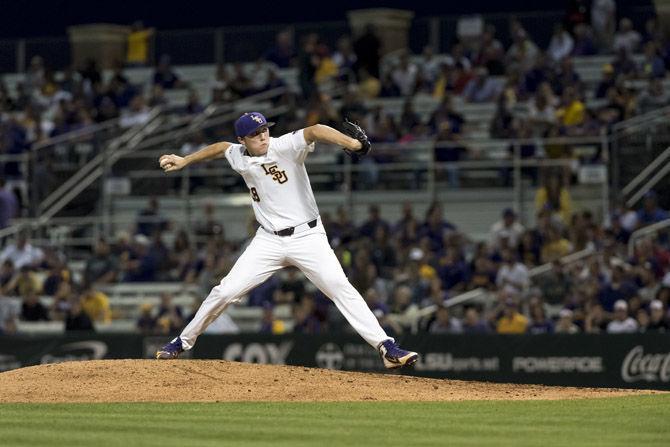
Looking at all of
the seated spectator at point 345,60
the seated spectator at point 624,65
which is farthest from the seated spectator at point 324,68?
the seated spectator at point 624,65

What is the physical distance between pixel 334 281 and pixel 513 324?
297 inches

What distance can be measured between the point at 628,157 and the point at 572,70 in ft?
9.33

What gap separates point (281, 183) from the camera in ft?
40.5

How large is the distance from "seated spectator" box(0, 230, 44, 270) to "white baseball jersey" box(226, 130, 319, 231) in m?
12.4

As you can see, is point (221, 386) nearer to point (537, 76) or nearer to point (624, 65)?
point (537, 76)

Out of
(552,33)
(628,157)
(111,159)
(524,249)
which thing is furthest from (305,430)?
(552,33)

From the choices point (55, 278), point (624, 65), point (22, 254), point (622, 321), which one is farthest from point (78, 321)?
point (624, 65)

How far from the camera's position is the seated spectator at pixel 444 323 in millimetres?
19656

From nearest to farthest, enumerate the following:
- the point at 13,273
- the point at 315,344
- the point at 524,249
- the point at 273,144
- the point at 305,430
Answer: the point at 305,430 < the point at 273,144 < the point at 315,344 < the point at 524,249 < the point at 13,273

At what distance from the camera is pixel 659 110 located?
2238 centimetres

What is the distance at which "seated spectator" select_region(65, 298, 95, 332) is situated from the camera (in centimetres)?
2144

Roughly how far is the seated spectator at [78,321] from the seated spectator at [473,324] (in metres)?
5.28

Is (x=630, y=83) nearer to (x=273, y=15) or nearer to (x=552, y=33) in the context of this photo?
(x=552, y=33)

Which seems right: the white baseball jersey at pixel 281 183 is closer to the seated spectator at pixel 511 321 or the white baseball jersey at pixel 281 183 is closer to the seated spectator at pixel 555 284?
the seated spectator at pixel 511 321
